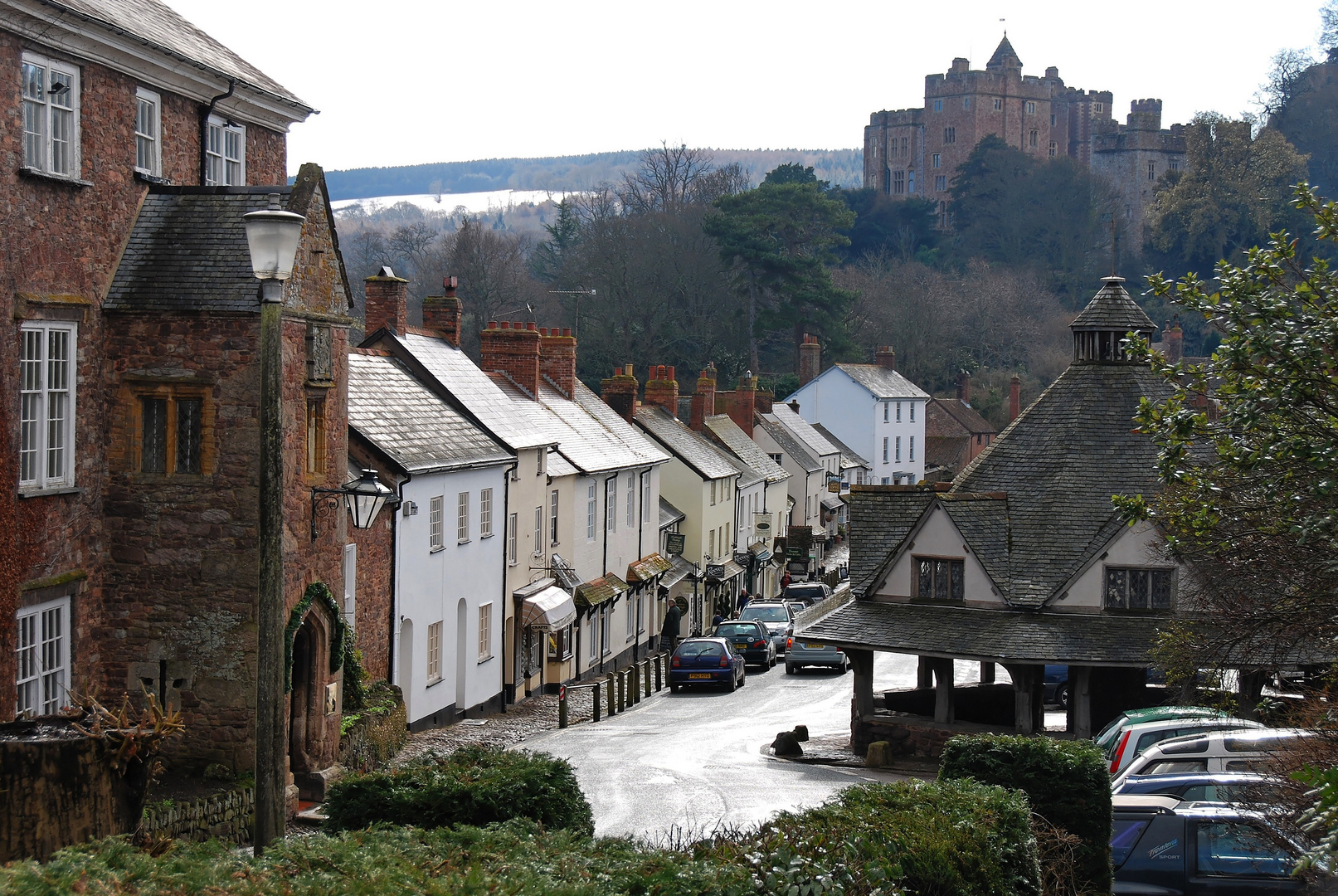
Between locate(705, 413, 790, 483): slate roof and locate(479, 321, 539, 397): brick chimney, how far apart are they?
20.5 meters

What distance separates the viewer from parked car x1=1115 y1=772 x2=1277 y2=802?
1384 centimetres

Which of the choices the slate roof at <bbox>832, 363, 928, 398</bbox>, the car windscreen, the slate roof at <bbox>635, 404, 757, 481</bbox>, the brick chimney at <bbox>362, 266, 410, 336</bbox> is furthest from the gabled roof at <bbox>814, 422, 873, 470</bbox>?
the brick chimney at <bbox>362, 266, 410, 336</bbox>

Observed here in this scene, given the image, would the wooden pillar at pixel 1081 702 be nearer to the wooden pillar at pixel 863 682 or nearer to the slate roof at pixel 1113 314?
the wooden pillar at pixel 863 682

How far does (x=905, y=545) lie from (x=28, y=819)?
19.1 metres

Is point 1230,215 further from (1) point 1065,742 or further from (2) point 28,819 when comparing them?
(2) point 28,819

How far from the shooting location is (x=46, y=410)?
14.5 metres

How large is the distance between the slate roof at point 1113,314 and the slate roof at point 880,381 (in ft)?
153

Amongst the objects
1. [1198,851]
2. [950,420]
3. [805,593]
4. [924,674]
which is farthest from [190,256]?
[950,420]

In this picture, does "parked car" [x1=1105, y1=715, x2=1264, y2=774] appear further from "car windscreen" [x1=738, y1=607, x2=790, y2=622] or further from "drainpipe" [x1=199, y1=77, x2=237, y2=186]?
"car windscreen" [x1=738, y1=607, x2=790, y2=622]

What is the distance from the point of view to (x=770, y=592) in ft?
209

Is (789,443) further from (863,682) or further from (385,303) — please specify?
(863,682)

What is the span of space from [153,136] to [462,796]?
9.70 meters

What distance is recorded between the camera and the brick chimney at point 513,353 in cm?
3594

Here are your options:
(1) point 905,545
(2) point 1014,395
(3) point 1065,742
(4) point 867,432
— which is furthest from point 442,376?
(2) point 1014,395
